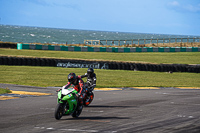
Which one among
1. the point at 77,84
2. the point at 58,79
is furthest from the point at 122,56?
the point at 77,84

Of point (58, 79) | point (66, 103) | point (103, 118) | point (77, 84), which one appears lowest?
point (58, 79)

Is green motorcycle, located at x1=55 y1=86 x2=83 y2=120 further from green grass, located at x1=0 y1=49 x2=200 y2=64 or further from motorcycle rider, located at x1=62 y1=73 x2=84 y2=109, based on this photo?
green grass, located at x1=0 y1=49 x2=200 y2=64

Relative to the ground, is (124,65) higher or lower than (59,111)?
lower

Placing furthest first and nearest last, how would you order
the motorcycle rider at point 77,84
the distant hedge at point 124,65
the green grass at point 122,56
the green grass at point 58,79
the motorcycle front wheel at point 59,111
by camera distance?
the green grass at point 122,56
the distant hedge at point 124,65
the green grass at point 58,79
the motorcycle rider at point 77,84
the motorcycle front wheel at point 59,111

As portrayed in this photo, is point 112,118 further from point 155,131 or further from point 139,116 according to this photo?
point 155,131

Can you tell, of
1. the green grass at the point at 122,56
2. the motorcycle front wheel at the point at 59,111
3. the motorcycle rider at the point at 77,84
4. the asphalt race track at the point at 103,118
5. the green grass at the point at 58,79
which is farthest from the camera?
the green grass at the point at 122,56

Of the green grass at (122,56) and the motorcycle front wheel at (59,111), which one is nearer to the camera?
the motorcycle front wheel at (59,111)

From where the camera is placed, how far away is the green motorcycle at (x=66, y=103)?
10070 millimetres

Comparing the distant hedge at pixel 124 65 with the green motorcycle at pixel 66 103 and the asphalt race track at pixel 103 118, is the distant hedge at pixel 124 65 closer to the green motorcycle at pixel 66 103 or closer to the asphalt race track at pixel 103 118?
the asphalt race track at pixel 103 118

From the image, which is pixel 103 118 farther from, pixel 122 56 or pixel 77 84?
pixel 122 56

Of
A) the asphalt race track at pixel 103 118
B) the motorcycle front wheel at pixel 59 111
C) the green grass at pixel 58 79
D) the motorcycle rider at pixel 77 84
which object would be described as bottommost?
the green grass at pixel 58 79

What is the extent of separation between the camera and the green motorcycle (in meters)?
10.1

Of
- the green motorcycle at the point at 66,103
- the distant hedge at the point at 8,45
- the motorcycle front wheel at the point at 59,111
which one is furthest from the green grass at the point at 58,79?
the distant hedge at the point at 8,45

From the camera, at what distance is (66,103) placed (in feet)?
33.7
